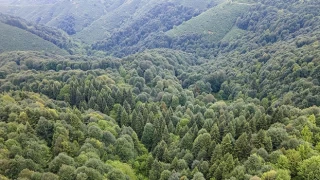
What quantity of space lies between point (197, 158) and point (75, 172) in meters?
38.1

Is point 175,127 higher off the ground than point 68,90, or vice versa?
point 68,90

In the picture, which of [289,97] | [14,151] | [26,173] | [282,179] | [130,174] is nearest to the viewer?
[282,179]

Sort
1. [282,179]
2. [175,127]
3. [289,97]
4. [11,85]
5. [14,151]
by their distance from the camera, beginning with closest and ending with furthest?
[282,179]
[14,151]
[175,127]
[289,97]
[11,85]

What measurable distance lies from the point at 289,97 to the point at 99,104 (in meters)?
88.7

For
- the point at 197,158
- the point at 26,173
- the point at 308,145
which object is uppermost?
the point at 26,173

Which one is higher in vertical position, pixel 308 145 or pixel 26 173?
pixel 26 173

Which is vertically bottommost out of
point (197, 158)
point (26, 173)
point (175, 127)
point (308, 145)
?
point (175, 127)

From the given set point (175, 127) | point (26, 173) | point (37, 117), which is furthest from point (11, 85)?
point (26, 173)

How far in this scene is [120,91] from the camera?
515 ft

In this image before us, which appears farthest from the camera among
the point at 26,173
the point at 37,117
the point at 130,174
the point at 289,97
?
the point at 289,97

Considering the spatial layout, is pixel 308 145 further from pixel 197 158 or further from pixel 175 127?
pixel 175 127

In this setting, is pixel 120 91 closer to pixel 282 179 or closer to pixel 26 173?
pixel 26 173

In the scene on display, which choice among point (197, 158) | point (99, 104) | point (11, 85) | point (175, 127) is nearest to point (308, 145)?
point (197, 158)

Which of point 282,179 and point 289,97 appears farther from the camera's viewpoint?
point 289,97
